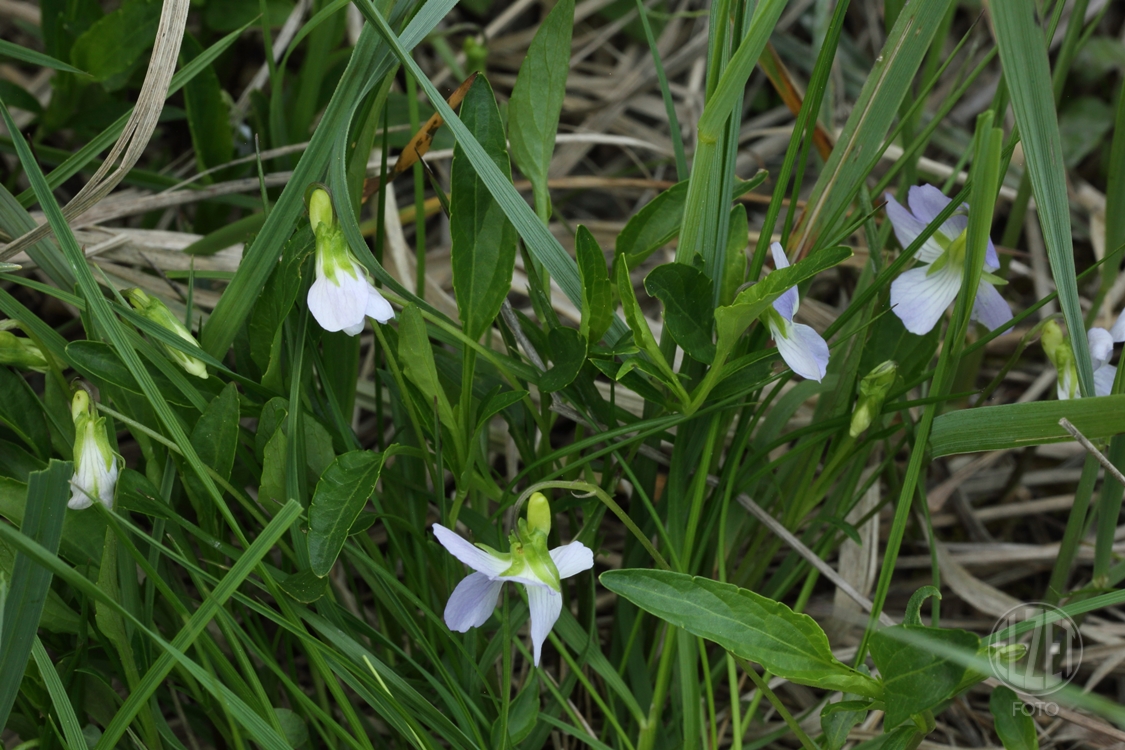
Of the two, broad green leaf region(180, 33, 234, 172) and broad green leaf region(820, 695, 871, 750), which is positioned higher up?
broad green leaf region(180, 33, 234, 172)

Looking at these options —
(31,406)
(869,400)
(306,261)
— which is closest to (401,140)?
(306,261)

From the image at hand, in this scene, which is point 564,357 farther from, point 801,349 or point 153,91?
point 153,91

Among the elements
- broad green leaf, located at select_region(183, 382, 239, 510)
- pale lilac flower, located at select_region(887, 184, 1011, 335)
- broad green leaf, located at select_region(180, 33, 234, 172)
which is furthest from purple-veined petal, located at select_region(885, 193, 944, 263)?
broad green leaf, located at select_region(180, 33, 234, 172)

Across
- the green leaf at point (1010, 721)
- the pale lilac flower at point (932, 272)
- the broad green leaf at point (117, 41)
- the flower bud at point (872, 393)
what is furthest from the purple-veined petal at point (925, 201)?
the broad green leaf at point (117, 41)

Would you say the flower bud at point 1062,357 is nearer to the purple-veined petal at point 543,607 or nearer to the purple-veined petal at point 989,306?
the purple-veined petal at point 989,306

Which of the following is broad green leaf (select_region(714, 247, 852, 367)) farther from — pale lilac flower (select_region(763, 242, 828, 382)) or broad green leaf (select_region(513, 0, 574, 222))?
broad green leaf (select_region(513, 0, 574, 222))

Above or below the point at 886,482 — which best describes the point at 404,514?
below

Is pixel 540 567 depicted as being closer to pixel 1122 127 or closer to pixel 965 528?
pixel 1122 127
